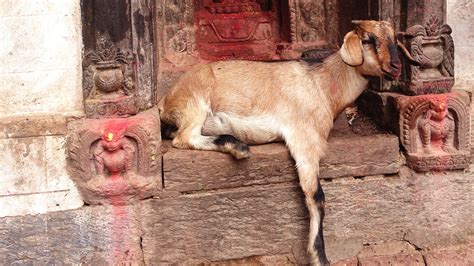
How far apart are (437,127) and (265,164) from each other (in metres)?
1.34

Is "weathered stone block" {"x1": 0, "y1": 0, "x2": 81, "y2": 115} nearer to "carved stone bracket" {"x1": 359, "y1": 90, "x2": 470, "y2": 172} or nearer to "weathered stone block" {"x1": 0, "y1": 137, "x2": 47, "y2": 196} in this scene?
"weathered stone block" {"x1": 0, "y1": 137, "x2": 47, "y2": 196}

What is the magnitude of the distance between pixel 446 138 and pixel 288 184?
1.28 metres

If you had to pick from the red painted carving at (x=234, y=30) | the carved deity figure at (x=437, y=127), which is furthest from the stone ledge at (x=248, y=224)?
the red painted carving at (x=234, y=30)

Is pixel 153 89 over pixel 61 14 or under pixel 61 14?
under

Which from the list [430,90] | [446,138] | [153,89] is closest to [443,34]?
[430,90]

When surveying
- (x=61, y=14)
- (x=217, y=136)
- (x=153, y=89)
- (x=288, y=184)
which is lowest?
(x=288, y=184)

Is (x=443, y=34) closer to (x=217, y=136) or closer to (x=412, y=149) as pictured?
(x=412, y=149)

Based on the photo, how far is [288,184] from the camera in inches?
206

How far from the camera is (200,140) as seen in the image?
17.1 feet

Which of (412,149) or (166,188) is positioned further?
(412,149)

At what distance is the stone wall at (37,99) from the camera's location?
492 centimetres

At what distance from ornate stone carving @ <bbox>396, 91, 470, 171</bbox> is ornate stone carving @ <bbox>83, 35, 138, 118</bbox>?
6.79 ft

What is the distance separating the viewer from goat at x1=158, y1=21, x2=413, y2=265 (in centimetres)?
512

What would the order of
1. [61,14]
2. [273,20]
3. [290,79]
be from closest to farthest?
[61,14]
[290,79]
[273,20]
